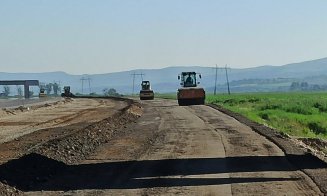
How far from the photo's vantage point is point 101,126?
31344mm

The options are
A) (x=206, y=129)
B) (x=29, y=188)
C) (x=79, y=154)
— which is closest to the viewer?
(x=29, y=188)

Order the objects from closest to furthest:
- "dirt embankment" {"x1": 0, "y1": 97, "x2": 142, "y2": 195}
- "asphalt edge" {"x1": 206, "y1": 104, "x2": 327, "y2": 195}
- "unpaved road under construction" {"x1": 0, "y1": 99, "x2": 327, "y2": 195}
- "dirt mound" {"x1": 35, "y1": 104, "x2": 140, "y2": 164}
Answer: "unpaved road under construction" {"x1": 0, "y1": 99, "x2": 327, "y2": 195}, "asphalt edge" {"x1": 206, "y1": 104, "x2": 327, "y2": 195}, "dirt embankment" {"x1": 0, "y1": 97, "x2": 142, "y2": 195}, "dirt mound" {"x1": 35, "y1": 104, "x2": 140, "y2": 164}

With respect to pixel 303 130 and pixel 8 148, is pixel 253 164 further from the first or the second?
pixel 303 130

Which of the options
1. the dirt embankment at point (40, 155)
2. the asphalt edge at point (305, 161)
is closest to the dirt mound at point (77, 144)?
the dirt embankment at point (40, 155)

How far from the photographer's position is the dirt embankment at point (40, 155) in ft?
47.0

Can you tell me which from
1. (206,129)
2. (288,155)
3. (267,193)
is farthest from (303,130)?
(267,193)

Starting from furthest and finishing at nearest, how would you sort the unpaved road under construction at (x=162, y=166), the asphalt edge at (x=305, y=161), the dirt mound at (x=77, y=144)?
1. the dirt mound at (x=77, y=144)
2. the asphalt edge at (x=305, y=161)
3. the unpaved road under construction at (x=162, y=166)

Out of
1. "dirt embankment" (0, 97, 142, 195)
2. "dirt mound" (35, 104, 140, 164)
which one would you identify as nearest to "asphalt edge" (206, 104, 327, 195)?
"dirt embankment" (0, 97, 142, 195)

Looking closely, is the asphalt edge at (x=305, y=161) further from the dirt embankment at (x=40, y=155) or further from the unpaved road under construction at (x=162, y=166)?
the dirt embankment at (x=40, y=155)

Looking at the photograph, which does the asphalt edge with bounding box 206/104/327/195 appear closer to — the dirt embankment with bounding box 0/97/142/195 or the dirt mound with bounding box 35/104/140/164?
the dirt embankment with bounding box 0/97/142/195

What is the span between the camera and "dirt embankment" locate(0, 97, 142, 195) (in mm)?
14320

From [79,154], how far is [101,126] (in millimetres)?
11778

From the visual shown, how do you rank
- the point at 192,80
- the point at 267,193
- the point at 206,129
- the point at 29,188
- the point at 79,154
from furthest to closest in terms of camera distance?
the point at 192,80
the point at 206,129
the point at 79,154
the point at 29,188
the point at 267,193

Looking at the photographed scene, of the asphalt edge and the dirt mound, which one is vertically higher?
the asphalt edge
